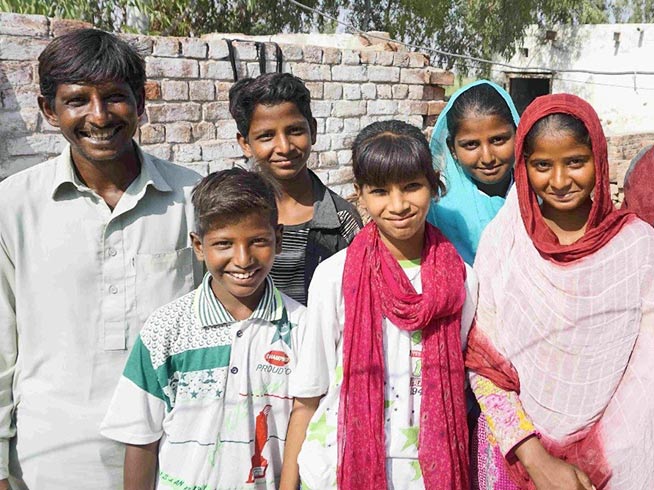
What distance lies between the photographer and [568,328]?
1.78 m

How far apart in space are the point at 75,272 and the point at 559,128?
53.0 inches

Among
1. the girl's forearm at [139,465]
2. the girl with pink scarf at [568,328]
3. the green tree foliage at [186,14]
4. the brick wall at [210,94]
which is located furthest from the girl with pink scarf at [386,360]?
the green tree foliage at [186,14]

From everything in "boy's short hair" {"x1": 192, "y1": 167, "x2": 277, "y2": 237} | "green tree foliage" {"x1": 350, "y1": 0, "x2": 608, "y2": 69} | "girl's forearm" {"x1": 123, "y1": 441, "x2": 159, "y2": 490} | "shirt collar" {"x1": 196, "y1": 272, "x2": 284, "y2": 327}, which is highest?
"green tree foliage" {"x1": 350, "y1": 0, "x2": 608, "y2": 69}

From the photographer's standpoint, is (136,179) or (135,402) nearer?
(135,402)

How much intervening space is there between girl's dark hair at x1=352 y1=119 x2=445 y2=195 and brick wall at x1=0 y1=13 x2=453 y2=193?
1204 mm

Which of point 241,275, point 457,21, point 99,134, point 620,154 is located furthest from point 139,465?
point 457,21

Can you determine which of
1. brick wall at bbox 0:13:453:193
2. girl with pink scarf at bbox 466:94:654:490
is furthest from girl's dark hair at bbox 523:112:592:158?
brick wall at bbox 0:13:453:193

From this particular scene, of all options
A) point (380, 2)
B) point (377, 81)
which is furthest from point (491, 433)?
point (380, 2)

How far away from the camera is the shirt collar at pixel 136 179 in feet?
5.90

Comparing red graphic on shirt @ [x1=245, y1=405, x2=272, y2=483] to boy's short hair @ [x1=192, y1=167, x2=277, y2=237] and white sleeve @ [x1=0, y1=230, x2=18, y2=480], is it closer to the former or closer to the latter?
boy's short hair @ [x1=192, y1=167, x2=277, y2=237]

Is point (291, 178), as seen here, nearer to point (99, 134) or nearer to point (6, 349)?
point (99, 134)

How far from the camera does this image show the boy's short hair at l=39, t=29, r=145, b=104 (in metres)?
1.74

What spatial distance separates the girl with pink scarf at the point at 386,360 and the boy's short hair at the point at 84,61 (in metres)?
0.70

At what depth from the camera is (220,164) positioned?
4883mm
